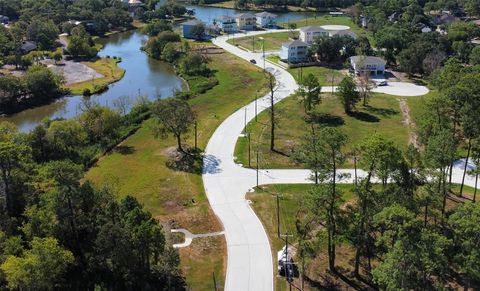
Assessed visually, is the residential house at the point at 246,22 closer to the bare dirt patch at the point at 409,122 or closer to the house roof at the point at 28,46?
the house roof at the point at 28,46

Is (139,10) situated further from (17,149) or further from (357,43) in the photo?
(17,149)

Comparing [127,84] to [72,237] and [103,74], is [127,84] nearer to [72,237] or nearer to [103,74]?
[103,74]

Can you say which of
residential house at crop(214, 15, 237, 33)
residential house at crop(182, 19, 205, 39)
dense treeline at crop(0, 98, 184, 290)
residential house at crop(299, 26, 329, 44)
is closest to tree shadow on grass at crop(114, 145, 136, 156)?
dense treeline at crop(0, 98, 184, 290)

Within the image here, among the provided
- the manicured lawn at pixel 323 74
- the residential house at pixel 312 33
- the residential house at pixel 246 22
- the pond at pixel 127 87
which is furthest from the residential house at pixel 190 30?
the manicured lawn at pixel 323 74

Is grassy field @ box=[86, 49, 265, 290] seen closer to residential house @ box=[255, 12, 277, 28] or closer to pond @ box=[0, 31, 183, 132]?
pond @ box=[0, 31, 183, 132]

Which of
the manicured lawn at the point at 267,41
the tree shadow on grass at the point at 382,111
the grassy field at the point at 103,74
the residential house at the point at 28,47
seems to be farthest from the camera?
the manicured lawn at the point at 267,41

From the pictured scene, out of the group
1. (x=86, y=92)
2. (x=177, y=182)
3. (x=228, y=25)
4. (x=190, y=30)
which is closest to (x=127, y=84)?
(x=86, y=92)
